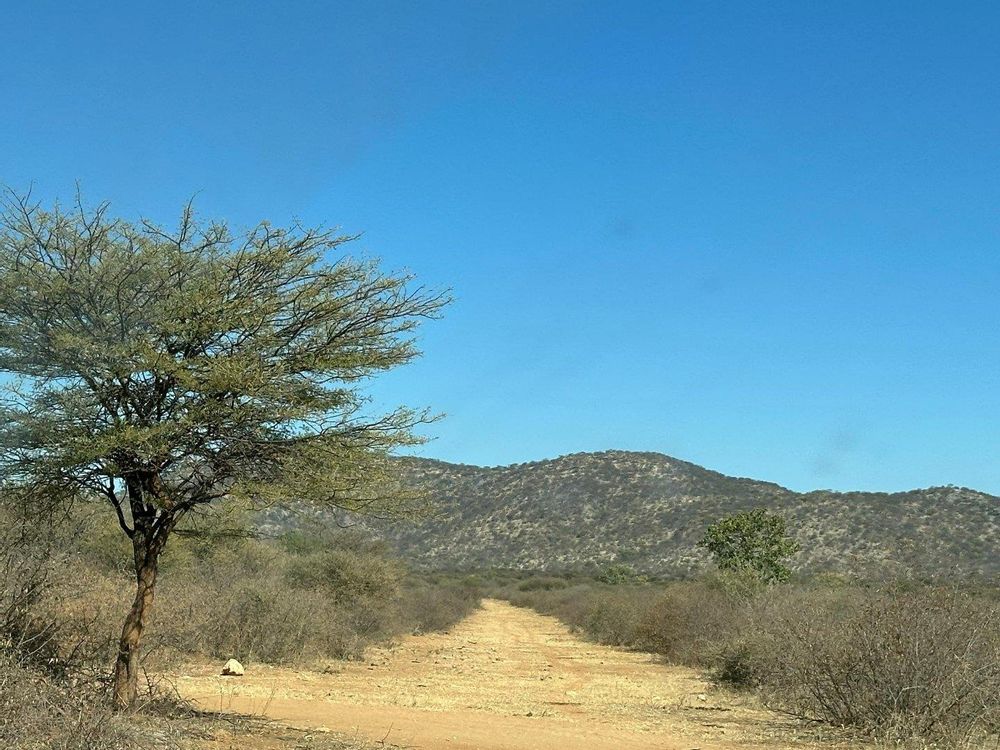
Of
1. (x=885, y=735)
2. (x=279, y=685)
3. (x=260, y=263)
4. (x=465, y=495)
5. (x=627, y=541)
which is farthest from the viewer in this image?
(x=465, y=495)

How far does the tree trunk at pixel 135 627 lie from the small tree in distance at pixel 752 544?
99.5 ft

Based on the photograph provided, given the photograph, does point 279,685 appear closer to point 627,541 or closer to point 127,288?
point 127,288

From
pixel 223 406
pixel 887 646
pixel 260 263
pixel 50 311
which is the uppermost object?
pixel 260 263

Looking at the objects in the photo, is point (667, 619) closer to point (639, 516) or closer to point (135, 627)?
point (135, 627)

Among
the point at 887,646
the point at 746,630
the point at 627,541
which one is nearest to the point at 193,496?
the point at 887,646

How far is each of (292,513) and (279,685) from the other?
10299 mm

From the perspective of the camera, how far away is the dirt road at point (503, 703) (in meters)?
14.3

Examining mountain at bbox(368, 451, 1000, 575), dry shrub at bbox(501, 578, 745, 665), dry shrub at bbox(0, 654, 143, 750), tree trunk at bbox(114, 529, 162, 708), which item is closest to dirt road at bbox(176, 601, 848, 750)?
dry shrub at bbox(501, 578, 745, 665)

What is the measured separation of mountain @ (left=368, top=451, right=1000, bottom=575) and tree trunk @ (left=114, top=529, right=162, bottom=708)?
49.1 meters

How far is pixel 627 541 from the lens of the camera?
81625mm

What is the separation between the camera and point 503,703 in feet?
63.6

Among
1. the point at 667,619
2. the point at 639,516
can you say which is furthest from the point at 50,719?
the point at 639,516

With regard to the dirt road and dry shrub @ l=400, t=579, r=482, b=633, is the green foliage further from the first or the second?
dry shrub @ l=400, t=579, r=482, b=633

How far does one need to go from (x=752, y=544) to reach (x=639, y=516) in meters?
44.4
